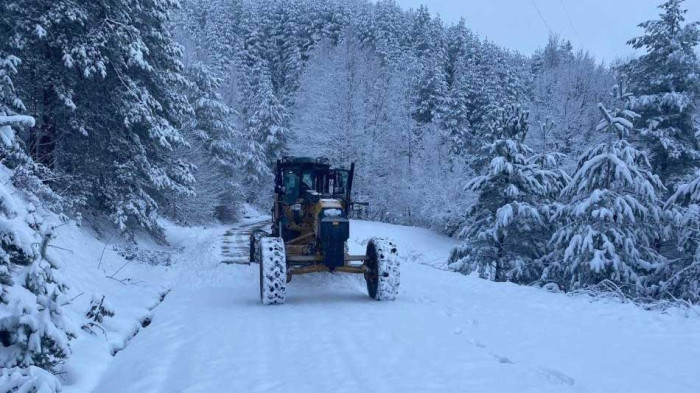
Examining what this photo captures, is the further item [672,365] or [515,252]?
[515,252]

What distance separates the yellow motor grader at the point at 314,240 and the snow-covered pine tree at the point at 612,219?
193 inches

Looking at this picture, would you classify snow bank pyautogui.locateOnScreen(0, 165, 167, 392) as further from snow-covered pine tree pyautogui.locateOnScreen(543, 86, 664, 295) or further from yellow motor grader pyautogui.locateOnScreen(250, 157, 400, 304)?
snow-covered pine tree pyautogui.locateOnScreen(543, 86, 664, 295)

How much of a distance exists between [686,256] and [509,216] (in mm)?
4122

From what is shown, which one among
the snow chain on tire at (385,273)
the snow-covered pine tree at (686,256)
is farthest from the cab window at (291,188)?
the snow-covered pine tree at (686,256)

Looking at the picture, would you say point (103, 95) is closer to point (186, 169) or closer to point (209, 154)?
point (186, 169)

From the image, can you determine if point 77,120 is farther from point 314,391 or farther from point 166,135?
point 314,391

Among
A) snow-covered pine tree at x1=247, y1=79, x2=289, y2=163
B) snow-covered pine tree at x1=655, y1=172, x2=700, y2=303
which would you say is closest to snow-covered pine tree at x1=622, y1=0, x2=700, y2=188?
snow-covered pine tree at x1=655, y1=172, x2=700, y2=303

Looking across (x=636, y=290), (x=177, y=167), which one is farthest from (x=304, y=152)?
(x=636, y=290)

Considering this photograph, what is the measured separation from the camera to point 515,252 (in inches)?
580

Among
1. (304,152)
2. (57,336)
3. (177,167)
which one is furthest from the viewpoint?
(304,152)

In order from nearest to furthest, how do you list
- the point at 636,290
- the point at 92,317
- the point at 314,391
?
the point at 314,391 → the point at 92,317 → the point at 636,290

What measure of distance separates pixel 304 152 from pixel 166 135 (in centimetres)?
2097

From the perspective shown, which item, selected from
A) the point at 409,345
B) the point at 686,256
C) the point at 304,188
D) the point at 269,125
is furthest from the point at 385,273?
the point at 269,125

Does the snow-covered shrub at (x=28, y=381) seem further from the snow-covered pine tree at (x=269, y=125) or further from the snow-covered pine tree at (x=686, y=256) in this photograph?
the snow-covered pine tree at (x=269, y=125)
